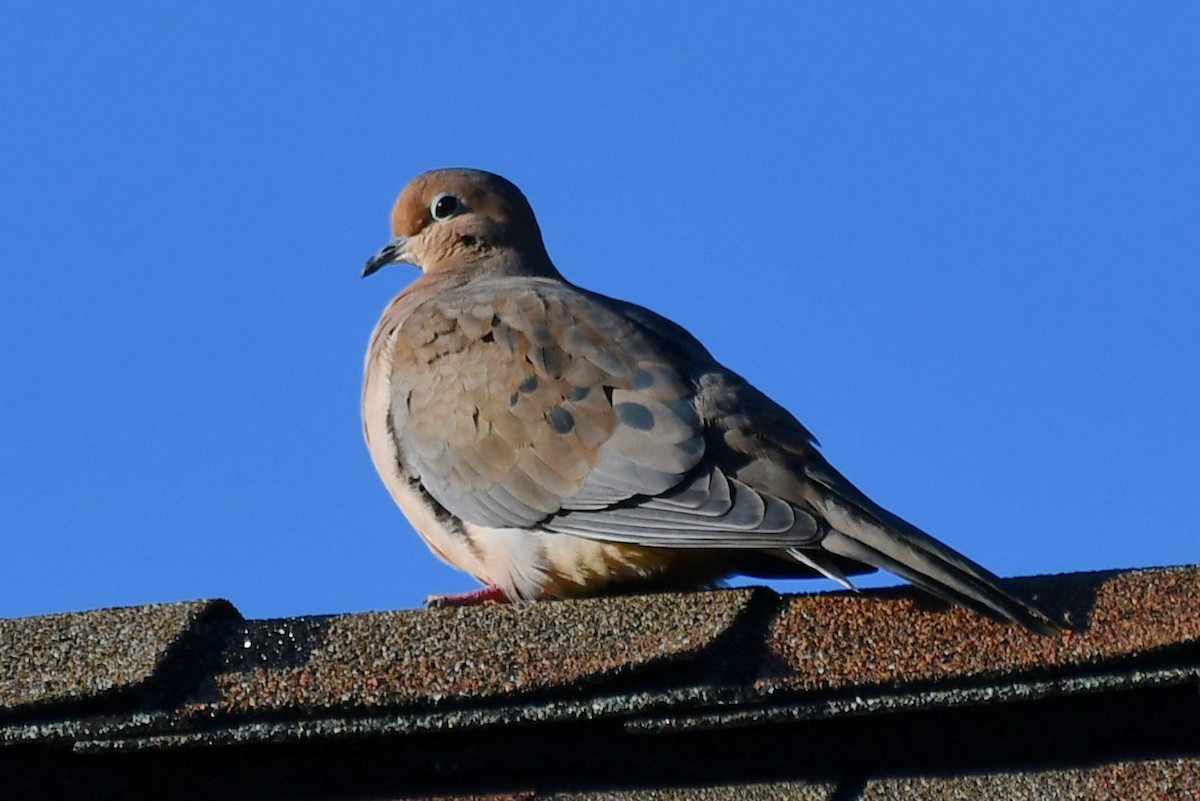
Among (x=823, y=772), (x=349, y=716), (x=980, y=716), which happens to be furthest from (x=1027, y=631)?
(x=349, y=716)

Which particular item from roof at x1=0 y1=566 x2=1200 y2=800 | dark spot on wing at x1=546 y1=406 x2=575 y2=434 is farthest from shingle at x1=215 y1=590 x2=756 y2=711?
dark spot on wing at x1=546 y1=406 x2=575 y2=434

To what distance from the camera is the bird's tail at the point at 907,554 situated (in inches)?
114

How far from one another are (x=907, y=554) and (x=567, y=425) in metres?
1.11

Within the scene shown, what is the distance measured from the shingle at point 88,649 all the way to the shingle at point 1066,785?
3.66ft

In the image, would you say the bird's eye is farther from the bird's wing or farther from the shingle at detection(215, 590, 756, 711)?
the shingle at detection(215, 590, 756, 711)

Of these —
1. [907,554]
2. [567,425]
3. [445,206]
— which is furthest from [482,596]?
[445,206]

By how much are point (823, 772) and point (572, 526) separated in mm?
1385

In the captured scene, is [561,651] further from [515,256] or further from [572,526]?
[515,256]

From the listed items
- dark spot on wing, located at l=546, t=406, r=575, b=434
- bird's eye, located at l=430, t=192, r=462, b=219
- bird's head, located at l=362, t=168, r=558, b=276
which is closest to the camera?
dark spot on wing, located at l=546, t=406, r=575, b=434

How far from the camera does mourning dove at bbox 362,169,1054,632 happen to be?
143 inches

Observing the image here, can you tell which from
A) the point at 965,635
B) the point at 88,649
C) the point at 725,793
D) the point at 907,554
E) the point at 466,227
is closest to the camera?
the point at 725,793

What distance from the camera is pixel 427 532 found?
4484 mm

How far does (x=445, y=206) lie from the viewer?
19.9 feet

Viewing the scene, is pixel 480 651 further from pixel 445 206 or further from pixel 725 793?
pixel 445 206
